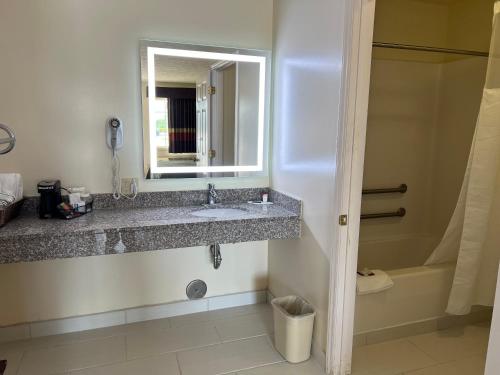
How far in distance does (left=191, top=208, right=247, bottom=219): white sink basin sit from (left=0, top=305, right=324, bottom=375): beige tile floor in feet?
2.59

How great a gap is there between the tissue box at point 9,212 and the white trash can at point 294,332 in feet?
5.06

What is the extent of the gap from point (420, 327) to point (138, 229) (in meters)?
1.88

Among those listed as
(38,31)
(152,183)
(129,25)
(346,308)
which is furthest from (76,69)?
(346,308)

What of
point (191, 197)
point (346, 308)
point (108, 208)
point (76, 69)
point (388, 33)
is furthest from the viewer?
point (388, 33)

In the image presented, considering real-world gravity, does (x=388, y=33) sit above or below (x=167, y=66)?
above

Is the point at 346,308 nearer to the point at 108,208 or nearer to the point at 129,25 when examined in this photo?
the point at 108,208

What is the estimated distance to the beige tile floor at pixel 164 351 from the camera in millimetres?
1957

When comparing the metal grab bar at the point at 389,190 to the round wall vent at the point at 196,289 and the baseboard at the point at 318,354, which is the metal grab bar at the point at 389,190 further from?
the round wall vent at the point at 196,289

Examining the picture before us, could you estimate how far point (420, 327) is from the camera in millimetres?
2316

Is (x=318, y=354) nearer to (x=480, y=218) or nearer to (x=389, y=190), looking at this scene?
(x=480, y=218)

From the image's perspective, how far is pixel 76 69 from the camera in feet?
6.94

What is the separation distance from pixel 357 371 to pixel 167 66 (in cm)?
213

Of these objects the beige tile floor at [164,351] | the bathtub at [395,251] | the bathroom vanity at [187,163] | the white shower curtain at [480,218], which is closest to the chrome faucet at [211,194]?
the bathroom vanity at [187,163]

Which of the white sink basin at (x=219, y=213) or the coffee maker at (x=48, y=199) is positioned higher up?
the coffee maker at (x=48, y=199)
